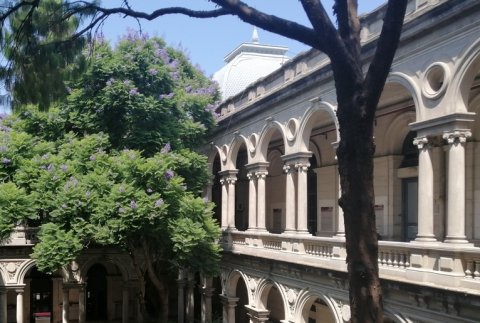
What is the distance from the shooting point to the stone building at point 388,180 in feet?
34.6

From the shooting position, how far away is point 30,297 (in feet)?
88.0

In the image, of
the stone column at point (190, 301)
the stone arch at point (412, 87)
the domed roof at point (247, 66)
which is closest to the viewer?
the stone arch at point (412, 87)

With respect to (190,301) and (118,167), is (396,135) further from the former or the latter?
(190,301)

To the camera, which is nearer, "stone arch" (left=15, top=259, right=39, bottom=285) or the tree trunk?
the tree trunk

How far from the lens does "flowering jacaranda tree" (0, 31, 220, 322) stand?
16.9 metres

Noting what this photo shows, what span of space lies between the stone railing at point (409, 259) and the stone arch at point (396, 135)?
12.9ft

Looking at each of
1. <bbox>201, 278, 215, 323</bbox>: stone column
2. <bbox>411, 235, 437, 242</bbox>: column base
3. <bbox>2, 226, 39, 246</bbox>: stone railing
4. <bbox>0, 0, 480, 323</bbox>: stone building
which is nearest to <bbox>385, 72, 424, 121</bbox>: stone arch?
<bbox>0, 0, 480, 323</bbox>: stone building

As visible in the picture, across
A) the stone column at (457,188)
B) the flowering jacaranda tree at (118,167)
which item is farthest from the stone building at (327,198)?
the flowering jacaranda tree at (118,167)

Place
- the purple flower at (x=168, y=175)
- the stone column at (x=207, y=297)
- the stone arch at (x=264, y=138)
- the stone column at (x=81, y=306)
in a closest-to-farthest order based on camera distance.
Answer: the purple flower at (x=168, y=175) < the stone arch at (x=264, y=138) < the stone column at (x=207, y=297) < the stone column at (x=81, y=306)

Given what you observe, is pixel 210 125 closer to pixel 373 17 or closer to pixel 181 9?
pixel 373 17

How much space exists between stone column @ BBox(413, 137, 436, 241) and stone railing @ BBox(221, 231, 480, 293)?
1.11 ft

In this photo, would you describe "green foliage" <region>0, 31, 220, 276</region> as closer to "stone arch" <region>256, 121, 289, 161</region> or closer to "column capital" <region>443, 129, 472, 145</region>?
"stone arch" <region>256, 121, 289, 161</region>

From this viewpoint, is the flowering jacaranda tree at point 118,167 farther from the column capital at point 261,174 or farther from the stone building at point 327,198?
the stone building at point 327,198

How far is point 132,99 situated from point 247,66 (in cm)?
1065
